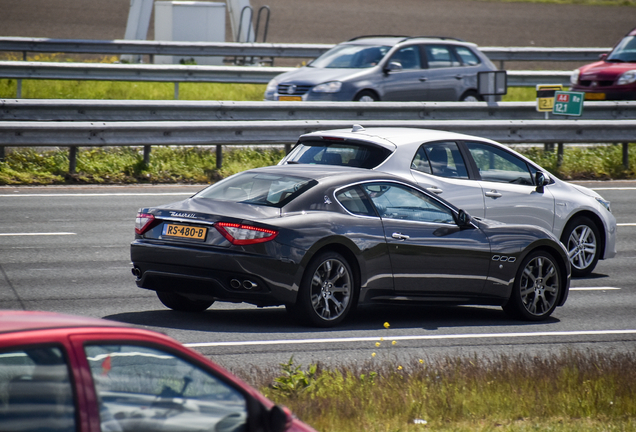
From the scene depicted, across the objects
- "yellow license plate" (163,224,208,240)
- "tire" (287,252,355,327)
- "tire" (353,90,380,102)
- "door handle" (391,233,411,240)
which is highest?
"tire" (353,90,380,102)

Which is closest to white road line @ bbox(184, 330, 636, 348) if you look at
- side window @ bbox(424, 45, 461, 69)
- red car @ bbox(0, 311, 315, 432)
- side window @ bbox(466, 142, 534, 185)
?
side window @ bbox(466, 142, 534, 185)

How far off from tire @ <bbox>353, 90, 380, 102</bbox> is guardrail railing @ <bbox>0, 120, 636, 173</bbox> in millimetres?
1479

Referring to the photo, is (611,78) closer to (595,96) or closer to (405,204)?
(595,96)

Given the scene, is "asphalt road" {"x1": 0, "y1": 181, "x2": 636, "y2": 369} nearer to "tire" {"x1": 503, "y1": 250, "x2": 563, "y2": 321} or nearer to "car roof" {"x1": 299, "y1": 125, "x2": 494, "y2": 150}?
"tire" {"x1": 503, "y1": 250, "x2": 563, "y2": 321}

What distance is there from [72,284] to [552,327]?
182 inches

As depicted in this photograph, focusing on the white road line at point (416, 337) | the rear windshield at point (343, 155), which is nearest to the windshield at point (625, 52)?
the rear windshield at point (343, 155)

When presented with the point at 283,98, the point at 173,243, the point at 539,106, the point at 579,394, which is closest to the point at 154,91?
the point at 283,98

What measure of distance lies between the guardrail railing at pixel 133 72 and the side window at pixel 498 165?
1218 cm

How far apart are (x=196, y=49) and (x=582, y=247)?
631 inches

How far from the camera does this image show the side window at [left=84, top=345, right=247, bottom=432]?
3150 millimetres

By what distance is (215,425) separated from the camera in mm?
3389

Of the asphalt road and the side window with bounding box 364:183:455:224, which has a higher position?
the side window with bounding box 364:183:455:224

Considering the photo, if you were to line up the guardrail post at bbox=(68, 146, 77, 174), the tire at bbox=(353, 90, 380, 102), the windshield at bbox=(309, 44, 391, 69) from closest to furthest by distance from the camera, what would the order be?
the guardrail post at bbox=(68, 146, 77, 174) → the tire at bbox=(353, 90, 380, 102) → the windshield at bbox=(309, 44, 391, 69)

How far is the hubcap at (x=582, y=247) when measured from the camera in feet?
39.0
